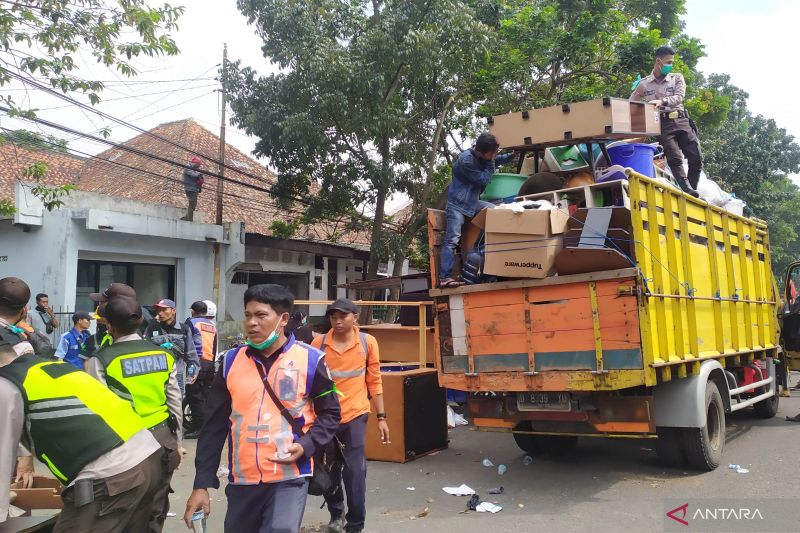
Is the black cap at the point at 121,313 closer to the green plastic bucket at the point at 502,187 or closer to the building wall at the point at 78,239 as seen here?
the green plastic bucket at the point at 502,187

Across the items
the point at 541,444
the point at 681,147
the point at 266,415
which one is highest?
the point at 681,147

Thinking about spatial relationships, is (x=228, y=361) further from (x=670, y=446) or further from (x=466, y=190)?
(x=670, y=446)

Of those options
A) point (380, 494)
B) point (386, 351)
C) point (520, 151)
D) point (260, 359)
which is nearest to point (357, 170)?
point (386, 351)

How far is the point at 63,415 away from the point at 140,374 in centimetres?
102

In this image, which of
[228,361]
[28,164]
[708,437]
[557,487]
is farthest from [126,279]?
[228,361]

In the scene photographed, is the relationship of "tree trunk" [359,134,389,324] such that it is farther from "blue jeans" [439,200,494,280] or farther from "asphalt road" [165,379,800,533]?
"blue jeans" [439,200,494,280]

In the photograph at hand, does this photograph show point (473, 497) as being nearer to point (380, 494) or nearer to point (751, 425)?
point (380, 494)

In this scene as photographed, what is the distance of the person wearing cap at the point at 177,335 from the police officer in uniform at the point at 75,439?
277 centimetres

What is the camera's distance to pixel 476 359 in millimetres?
5703

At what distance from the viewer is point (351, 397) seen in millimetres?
4699

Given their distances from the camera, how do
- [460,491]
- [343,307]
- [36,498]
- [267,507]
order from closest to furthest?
[267,507]
[36,498]
[343,307]
[460,491]

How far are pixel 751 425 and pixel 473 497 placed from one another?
5231 millimetres

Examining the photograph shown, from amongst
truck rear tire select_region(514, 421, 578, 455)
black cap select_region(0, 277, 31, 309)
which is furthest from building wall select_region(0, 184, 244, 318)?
black cap select_region(0, 277, 31, 309)

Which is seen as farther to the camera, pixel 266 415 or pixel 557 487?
pixel 557 487
